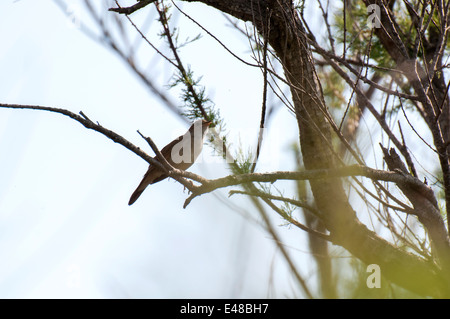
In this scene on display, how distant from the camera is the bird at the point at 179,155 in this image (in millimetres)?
4195

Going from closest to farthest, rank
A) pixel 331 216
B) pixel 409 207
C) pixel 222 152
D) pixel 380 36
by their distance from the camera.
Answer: pixel 409 207
pixel 331 216
pixel 222 152
pixel 380 36

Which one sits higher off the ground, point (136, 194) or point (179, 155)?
point (179, 155)

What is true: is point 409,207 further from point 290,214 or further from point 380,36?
point 380,36

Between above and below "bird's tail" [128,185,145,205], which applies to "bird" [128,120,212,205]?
above

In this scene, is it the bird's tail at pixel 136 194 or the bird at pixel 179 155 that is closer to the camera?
the bird at pixel 179 155

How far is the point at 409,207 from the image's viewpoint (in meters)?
2.66

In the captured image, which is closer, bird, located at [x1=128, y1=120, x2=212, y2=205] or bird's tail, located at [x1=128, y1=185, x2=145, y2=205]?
bird, located at [x1=128, y1=120, x2=212, y2=205]

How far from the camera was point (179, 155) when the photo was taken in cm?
443

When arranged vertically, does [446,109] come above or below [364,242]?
above

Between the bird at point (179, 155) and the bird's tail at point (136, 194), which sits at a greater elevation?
the bird at point (179, 155)

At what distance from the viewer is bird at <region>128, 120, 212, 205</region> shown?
4.20 metres
